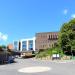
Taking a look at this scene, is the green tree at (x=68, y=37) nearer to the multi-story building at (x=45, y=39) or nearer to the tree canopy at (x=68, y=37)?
the tree canopy at (x=68, y=37)

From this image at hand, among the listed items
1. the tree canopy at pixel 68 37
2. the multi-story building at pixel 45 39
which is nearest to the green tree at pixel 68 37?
the tree canopy at pixel 68 37

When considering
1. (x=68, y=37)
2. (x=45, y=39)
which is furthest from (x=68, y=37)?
(x=45, y=39)

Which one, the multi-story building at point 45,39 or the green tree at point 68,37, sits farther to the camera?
the multi-story building at point 45,39

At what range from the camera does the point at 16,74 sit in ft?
99.6

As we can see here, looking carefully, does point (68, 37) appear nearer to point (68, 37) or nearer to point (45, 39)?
point (68, 37)

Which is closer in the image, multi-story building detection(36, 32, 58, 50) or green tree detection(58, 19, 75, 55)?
green tree detection(58, 19, 75, 55)

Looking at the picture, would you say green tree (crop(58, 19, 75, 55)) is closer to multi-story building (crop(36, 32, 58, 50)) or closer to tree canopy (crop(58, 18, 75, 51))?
tree canopy (crop(58, 18, 75, 51))

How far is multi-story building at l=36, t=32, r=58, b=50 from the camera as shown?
561 feet

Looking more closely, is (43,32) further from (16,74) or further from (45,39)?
(16,74)

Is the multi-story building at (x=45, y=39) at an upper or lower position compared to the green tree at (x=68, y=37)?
upper

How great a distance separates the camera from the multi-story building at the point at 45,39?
17112 centimetres

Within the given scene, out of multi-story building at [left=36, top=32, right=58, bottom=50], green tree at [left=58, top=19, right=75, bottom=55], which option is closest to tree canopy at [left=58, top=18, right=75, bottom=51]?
green tree at [left=58, top=19, right=75, bottom=55]

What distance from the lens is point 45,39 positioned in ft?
575

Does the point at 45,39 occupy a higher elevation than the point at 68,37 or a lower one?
higher
